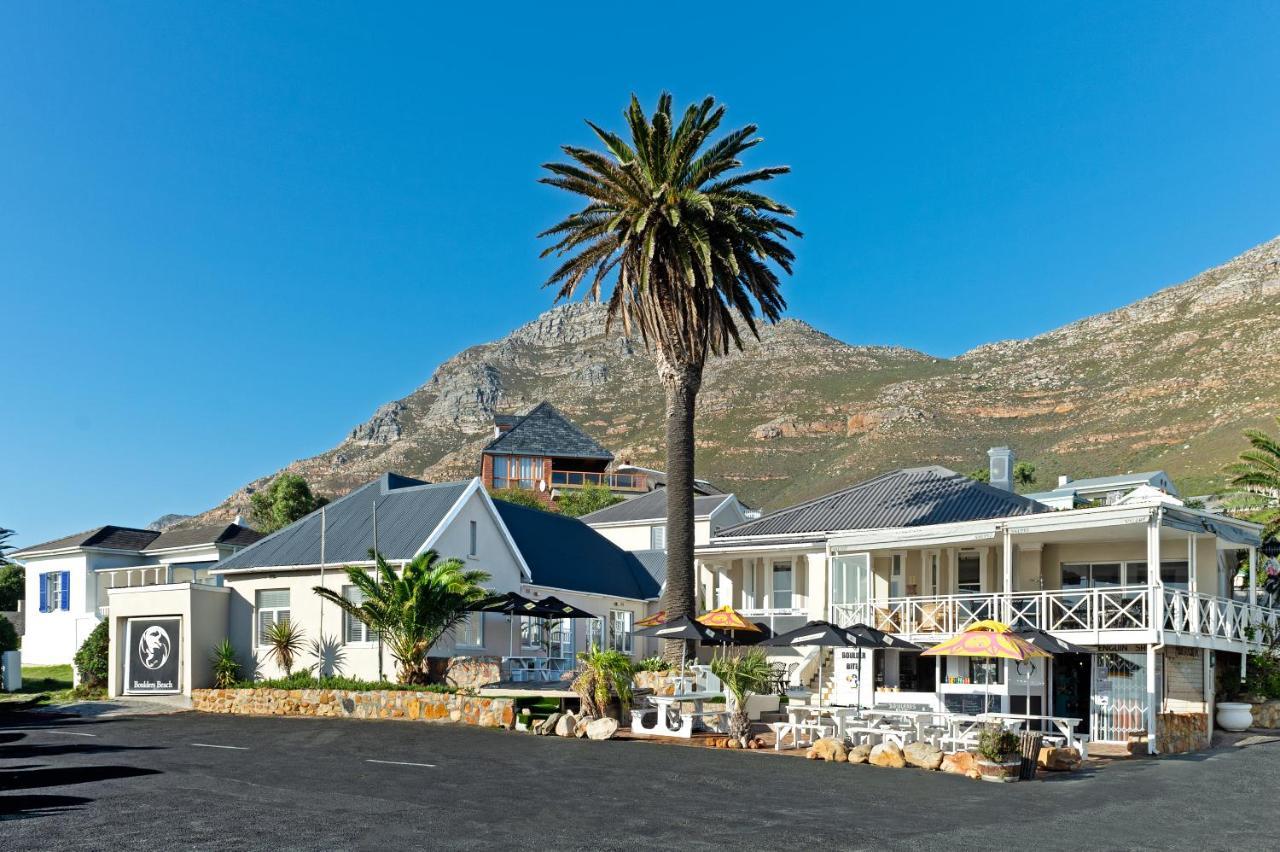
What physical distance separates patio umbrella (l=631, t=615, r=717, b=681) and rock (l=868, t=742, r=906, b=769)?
7.47 m

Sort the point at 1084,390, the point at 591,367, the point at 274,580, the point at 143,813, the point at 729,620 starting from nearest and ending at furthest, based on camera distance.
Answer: the point at 143,813, the point at 729,620, the point at 274,580, the point at 1084,390, the point at 591,367

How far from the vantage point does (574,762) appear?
2117 cm

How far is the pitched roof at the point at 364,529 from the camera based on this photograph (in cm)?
3688

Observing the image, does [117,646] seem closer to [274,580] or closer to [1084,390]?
[274,580]

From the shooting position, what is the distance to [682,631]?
96.5 ft

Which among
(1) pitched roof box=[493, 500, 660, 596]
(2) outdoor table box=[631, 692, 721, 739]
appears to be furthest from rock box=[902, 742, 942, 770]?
(1) pitched roof box=[493, 500, 660, 596]

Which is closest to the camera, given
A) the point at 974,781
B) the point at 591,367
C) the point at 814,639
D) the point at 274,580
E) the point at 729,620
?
the point at 974,781

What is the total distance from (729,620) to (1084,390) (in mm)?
87715

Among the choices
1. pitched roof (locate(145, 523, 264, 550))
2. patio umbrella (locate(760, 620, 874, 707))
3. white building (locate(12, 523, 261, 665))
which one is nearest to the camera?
patio umbrella (locate(760, 620, 874, 707))

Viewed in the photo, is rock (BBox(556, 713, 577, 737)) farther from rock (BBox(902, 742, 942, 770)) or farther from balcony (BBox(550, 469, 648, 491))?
balcony (BBox(550, 469, 648, 491))

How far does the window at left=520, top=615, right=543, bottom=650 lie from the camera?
4012 centimetres

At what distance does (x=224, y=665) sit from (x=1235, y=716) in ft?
94.5

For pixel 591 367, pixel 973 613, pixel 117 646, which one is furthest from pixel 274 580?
pixel 591 367

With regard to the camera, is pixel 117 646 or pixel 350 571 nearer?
pixel 350 571
